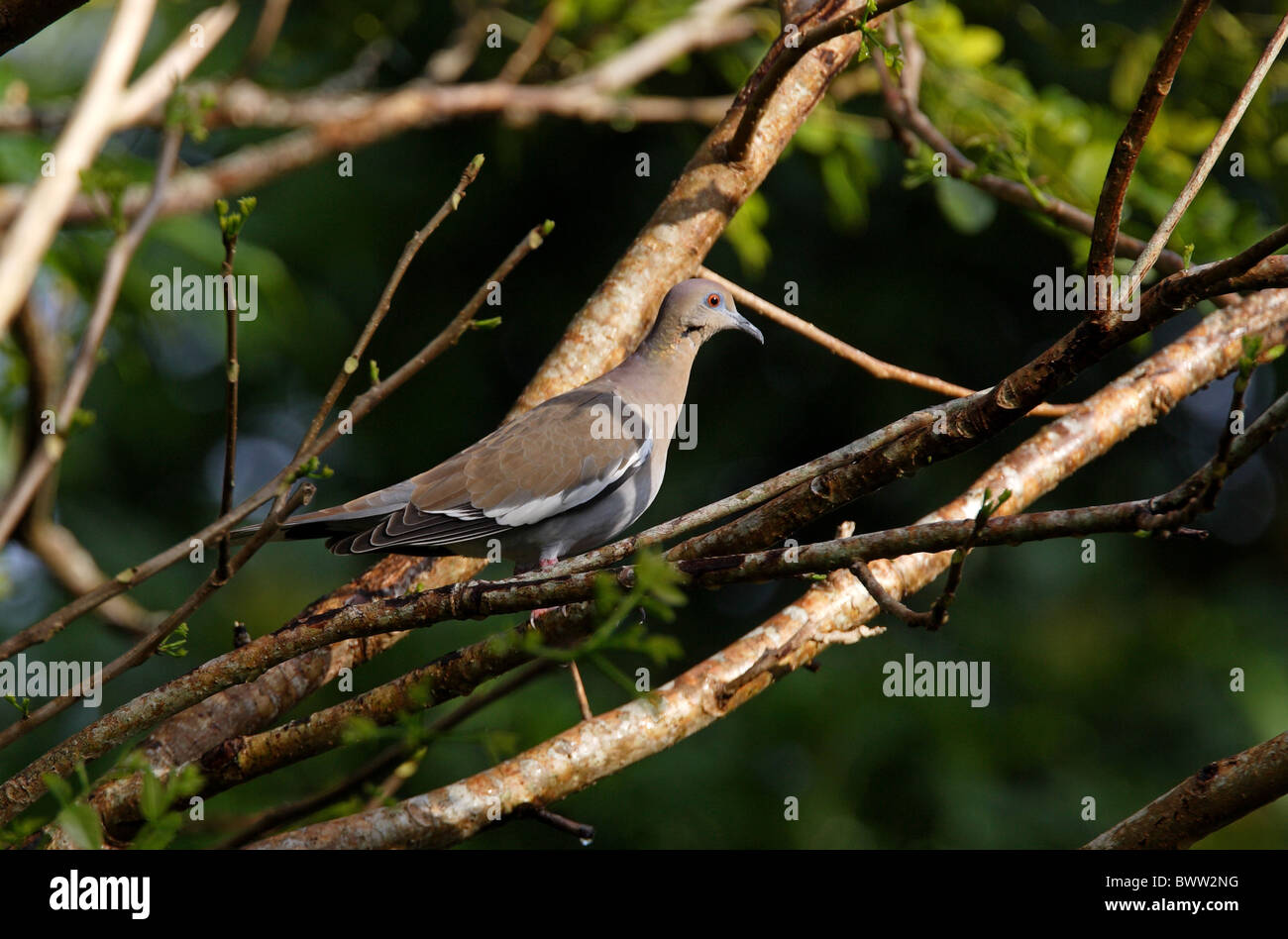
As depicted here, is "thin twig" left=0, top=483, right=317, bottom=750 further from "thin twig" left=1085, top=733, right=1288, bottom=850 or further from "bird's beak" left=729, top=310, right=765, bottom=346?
"bird's beak" left=729, top=310, right=765, bottom=346

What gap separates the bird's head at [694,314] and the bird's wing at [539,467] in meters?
0.46

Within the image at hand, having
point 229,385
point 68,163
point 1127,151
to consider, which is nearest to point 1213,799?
point 1127,151

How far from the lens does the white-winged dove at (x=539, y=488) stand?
3564mm

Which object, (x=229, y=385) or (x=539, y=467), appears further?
(x=539, y=467)

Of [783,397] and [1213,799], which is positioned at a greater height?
[783,397]

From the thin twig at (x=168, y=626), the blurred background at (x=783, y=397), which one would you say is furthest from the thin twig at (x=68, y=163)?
the blurred background at (x=783, y=397)

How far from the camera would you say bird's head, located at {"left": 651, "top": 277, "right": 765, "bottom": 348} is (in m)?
4.29

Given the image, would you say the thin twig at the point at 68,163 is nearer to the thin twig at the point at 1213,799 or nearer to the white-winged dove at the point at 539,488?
the white-winged dove at the point at 539,488

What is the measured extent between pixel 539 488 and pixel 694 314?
98cm

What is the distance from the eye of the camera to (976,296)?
7.84 meters

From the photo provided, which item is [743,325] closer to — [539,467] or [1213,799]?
[539,467]

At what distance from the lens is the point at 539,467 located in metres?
3.85

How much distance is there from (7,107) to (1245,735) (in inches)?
265
